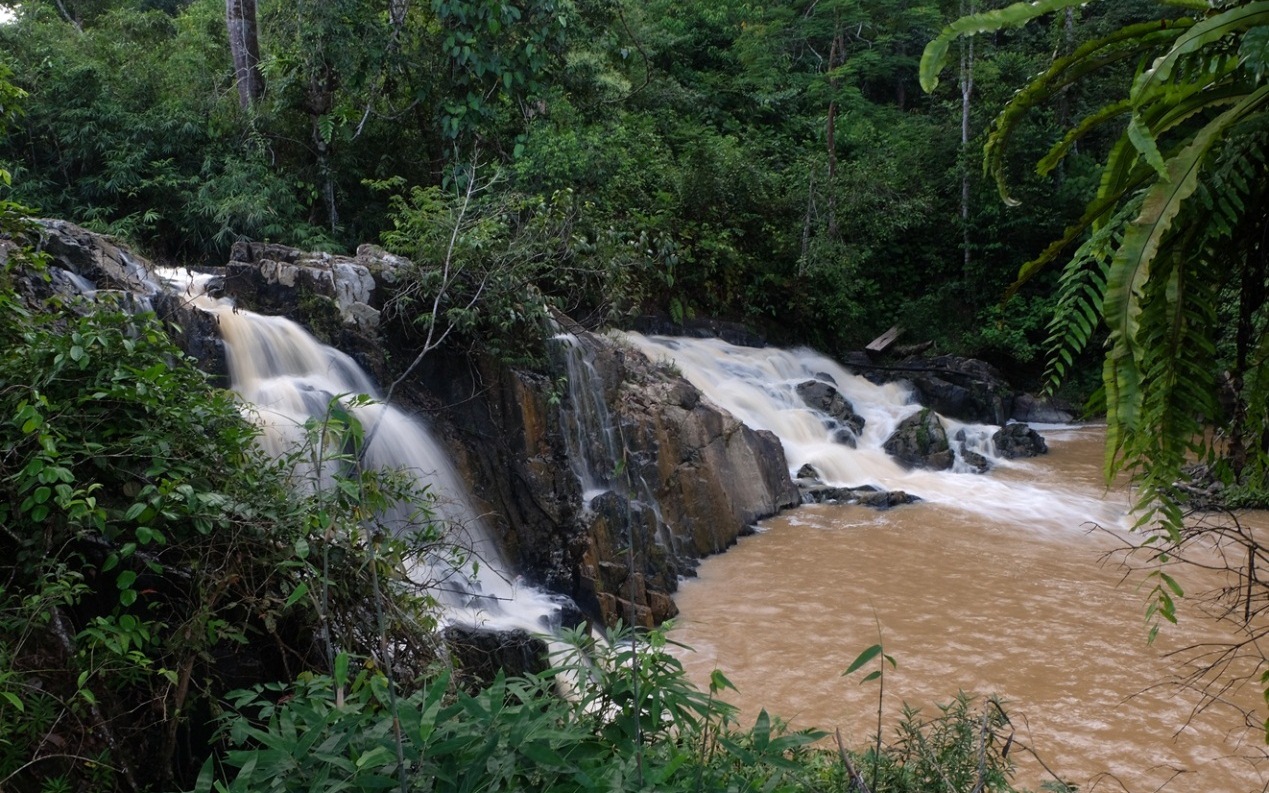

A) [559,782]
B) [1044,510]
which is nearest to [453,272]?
[559,782]

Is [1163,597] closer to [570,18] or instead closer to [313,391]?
[313,391]

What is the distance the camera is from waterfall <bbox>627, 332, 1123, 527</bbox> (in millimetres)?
12289

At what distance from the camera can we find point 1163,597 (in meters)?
2.00

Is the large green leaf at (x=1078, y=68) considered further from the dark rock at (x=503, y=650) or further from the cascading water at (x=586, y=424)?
the cascading water at (x=586, y=424)

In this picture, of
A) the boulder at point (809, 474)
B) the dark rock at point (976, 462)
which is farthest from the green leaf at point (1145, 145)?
the dark rock at point (976, 462)

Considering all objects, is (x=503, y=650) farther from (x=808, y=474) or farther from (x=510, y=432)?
(x=808, y=474)

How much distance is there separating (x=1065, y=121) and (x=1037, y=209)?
2.78 metres

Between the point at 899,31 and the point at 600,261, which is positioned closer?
the point at 600,261

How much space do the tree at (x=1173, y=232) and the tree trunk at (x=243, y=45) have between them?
13.2m

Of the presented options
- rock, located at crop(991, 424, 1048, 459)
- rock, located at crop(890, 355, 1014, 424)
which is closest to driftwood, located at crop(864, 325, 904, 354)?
rock, located at crop(890, 355, 1014, 424)

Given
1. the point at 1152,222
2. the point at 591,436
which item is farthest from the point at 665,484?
the point at 1152,222

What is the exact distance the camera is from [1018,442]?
1509 cm

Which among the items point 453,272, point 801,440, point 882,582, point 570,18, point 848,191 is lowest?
point 882,582

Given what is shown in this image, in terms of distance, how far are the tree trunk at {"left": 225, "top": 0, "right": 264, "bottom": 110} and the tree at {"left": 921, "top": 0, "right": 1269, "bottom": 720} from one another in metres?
13.2
